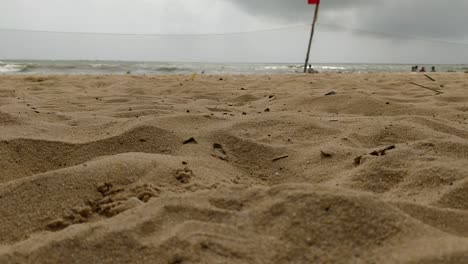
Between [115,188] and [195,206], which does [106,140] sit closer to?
[115,188]

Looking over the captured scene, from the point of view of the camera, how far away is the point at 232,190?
3.78 ft

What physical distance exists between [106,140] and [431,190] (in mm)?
1158

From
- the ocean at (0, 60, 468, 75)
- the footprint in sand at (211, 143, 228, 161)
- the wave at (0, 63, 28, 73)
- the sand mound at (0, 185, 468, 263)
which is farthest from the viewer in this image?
the ocean at (0, 60, 468, 75)

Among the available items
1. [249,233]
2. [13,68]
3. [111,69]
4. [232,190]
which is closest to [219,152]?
[232,190]

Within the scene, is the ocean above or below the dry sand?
below

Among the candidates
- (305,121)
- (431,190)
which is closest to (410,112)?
(305,121)

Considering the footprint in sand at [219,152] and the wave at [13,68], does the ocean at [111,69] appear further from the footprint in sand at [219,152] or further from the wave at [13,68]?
the footprint in sand at [219,152]

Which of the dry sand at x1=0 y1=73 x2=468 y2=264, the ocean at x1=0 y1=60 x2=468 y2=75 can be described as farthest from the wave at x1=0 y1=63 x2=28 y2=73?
the dry sand at x1=0 y1=73 x2=468 y2=264

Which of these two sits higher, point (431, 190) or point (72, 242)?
point (431, 190)

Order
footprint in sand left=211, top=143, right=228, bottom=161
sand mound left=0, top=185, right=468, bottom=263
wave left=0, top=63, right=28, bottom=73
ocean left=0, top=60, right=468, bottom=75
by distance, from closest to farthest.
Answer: sand mound left=0, top=185, right=468, bottom=263, footprint in sand left=211, top=143, right=228, bottom=161, wave left=0, top=63, right=28, bottom=73, ocean left=0, top=60, right=468, bottom=75

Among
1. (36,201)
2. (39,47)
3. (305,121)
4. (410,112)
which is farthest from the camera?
(39,47)

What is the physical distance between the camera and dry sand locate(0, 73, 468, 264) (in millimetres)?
893

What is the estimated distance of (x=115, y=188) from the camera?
122cm

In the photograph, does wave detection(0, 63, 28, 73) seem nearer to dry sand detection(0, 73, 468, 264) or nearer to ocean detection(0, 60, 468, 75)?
ocean detection(0, 60, 468, 75)
